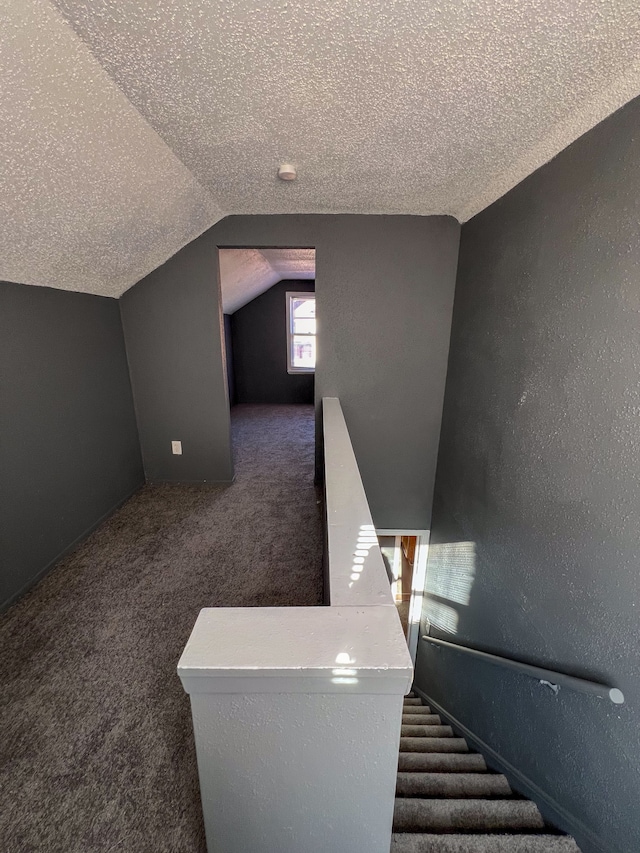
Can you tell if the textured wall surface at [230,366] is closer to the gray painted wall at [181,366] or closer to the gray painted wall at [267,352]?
the gray painted wall at [267,352]

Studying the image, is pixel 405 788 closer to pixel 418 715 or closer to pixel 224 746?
pixel 224 746

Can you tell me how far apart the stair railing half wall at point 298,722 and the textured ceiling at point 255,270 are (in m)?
3.05

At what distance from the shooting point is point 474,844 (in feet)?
3.40

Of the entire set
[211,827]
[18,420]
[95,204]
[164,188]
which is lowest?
[211,827]

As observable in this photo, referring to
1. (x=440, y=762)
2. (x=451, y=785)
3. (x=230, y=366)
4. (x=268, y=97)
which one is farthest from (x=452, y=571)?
(x=230, y=366)

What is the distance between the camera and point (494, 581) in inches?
74.0

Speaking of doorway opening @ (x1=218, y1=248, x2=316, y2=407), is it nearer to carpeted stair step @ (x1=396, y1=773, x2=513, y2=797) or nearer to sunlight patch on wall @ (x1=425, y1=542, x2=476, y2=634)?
sunlight patch on wall @ (x1=425, y1=542, x2=476, y2=634)

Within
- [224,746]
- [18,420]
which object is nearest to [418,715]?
[224,746]

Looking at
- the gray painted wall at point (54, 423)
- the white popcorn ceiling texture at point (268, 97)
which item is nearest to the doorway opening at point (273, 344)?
the gray painted wall at point (54, 423)

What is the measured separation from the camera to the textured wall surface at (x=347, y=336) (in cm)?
256

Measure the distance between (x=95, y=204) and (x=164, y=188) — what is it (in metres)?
0.38

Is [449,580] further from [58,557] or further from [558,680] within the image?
[58,557]

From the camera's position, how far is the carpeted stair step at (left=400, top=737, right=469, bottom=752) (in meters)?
1.79

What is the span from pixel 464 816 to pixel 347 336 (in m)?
2.56
